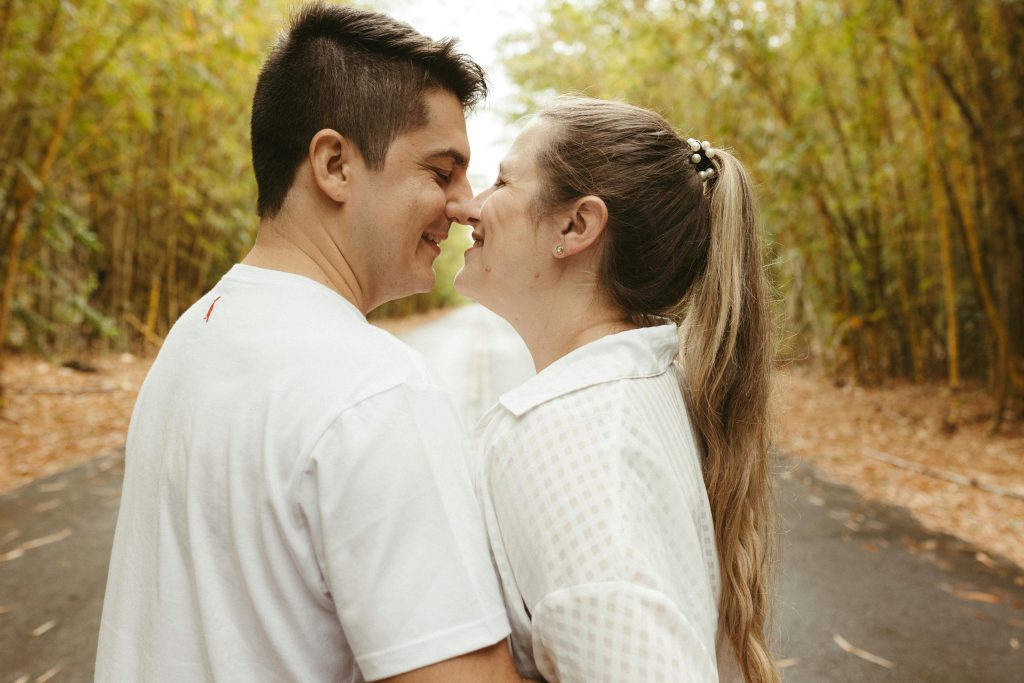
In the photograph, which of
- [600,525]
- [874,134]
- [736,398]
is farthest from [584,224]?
[874,134]

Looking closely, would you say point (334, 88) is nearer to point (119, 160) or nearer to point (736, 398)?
point (736, 398)

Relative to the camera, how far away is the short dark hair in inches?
52.7

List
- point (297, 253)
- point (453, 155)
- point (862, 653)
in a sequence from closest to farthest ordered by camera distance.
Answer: point (297, 253) < point (453, 155) < point (862, 653)

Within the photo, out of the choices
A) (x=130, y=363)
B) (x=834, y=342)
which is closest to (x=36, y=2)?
(x=130, y=363)

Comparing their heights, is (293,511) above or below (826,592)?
above

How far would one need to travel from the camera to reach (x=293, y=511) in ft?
3.20

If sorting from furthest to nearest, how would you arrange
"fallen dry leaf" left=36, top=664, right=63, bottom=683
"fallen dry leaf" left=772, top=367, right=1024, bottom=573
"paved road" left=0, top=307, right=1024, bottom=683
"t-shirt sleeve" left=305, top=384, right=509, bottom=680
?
"fallen dry leaf" left=772, top=367, right=1024, bottom=573
"paved road" left=0, top=307, right=1024, bottom=683
"fallen dry leaf" left=36, top=664, right=63, bottom=683
"t-shirt sleeve" left=305, top=384, right=509, bottom=680

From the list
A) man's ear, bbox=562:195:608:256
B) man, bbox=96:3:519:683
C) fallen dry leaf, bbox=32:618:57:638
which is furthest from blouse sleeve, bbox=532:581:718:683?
fallen dry leaf, bbox=32:618:57:638

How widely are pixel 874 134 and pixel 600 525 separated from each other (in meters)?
10.6

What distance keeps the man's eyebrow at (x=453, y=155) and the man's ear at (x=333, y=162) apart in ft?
0.54

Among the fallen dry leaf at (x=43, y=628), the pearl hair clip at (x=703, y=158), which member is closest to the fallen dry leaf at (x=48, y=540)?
the fallen dry leaf at (x=43, y=628)

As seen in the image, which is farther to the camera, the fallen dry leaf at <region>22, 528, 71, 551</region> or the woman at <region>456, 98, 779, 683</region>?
the fallen dry leaf at <region>22, 528, 71, 551</region>

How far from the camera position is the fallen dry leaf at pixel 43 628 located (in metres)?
3.48

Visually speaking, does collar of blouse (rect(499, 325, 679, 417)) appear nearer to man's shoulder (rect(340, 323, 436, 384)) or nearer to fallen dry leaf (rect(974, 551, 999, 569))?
man's shoulder (rect(340, 323, 436, 384))
